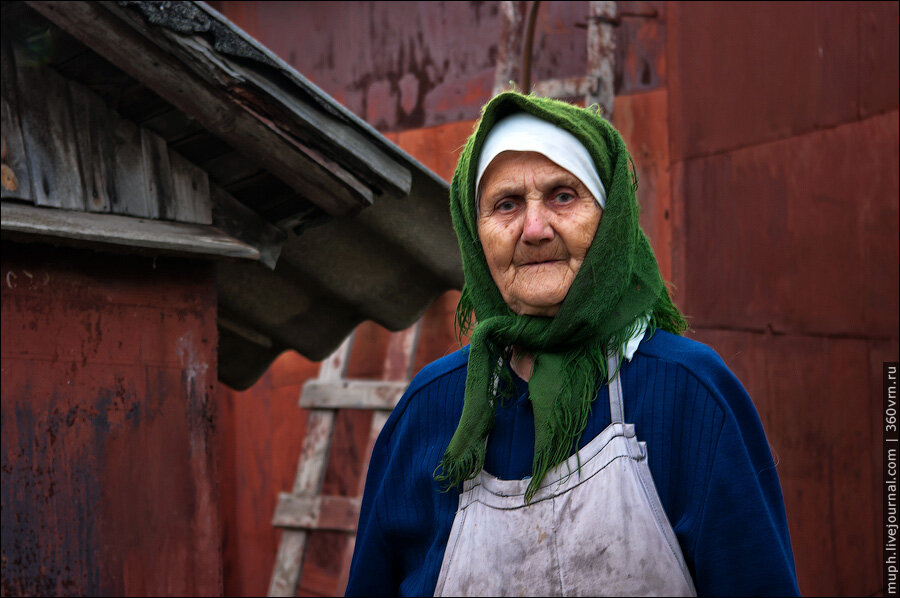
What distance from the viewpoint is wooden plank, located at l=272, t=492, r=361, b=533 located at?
6.80 metres

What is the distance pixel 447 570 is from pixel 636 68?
4403 millimetres

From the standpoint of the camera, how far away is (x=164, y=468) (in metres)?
3.55

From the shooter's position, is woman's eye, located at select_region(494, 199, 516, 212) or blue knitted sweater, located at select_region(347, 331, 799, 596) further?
woman's eye, located at select_region(494, 199, 516, 212)

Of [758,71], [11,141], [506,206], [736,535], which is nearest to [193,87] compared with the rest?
[11,141]

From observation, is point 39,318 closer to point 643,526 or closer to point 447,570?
point 447,570

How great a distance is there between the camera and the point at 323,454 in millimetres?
7023

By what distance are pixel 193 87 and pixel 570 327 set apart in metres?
1.78

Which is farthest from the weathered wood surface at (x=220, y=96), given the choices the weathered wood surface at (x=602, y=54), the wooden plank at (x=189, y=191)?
the weathered wood surface at (x=602, y=54)

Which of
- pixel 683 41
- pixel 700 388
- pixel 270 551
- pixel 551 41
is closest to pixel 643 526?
pixel 700 388

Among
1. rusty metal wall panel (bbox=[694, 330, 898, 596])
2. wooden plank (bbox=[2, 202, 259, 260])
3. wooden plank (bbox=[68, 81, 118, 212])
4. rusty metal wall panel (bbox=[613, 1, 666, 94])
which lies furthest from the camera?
rusty metal wall panel (bbox=[613, 1, 666, 94])

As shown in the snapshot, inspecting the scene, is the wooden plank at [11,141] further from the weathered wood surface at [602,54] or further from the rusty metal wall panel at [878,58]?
the rusty metal wall panel at [878,58]

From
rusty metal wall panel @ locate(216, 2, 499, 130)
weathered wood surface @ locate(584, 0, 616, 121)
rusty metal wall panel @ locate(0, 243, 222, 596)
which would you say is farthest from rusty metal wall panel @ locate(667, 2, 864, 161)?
rusty metal wall panel @ locate(0, 243, 222, 596)

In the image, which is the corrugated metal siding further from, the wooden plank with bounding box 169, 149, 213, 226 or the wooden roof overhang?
the wooden plank with bounding box 169, 149, 213, 226

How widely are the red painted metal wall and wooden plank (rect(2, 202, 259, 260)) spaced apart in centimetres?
257
